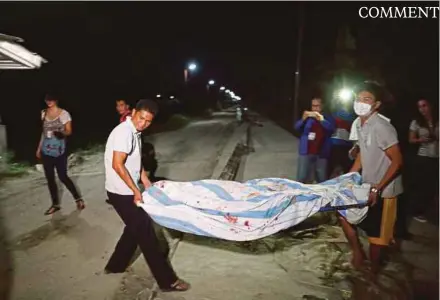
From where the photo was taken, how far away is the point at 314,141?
668 cm

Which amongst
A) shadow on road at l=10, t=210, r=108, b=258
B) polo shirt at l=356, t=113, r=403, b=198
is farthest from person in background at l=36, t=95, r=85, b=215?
polo shirt at l=356, t=113, r=403, b=198

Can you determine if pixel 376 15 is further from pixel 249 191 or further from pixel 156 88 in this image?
pixel 156 88

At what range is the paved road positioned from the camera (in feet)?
13.6

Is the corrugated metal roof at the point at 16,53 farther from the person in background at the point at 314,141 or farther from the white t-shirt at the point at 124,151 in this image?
the person in background at the point at 314,141

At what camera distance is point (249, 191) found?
443cm

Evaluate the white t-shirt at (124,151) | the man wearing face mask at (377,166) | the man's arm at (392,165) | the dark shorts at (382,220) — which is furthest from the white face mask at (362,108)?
the white t-shirt at (124,151)

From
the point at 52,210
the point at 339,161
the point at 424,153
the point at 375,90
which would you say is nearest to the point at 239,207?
the point at 375,90

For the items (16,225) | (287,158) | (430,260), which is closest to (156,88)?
(287,158)

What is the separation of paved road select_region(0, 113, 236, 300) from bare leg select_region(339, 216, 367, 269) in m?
2.08

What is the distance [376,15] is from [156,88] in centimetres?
2274

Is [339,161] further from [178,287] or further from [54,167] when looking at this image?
[178,287]

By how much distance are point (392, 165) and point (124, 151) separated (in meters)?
2.48

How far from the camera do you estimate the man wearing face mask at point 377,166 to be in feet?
13.1

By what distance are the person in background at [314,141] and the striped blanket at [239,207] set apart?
2.32 m
